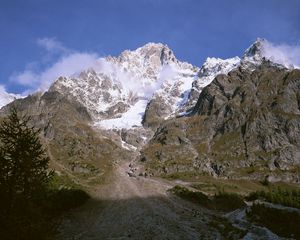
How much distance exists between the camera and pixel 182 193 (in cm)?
10294

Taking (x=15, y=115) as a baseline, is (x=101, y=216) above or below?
below

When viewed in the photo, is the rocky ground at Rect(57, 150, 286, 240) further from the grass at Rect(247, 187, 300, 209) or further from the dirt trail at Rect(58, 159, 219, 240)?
the grass at Rect(247, 187, 300, 209)

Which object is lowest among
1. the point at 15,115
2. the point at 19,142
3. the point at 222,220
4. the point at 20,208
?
the point at 222,220

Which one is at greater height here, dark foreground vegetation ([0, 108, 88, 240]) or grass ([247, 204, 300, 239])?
dark foreground vegetation ([0, 108, 88, 240])

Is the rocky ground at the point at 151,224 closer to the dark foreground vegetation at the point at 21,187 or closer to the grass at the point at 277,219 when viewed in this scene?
the grass at the point at 277,219

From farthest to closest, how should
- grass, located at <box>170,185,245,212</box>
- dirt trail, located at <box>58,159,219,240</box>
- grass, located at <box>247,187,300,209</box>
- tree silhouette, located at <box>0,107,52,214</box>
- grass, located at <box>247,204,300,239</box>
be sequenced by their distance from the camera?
grass, located at <box>247,187,300,209</box>, grass, located at <box>170,185,245,212</box>, grass, located at <box>247,204,300,239</box>, dirt trail, located at <box>58,159,219,240</box>, tree silhouette, located at <box>0,107,52,214</box>

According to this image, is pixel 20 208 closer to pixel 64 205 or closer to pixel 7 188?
pixel 7 188

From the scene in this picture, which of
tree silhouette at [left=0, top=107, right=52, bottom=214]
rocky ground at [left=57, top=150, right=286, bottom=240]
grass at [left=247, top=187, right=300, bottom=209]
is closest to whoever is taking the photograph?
tree silhouette at [left=0, top=107, right=52, bottom=214]

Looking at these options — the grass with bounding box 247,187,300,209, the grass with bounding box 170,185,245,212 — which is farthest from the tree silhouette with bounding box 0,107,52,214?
the grass with bounding box 247,187,300,209

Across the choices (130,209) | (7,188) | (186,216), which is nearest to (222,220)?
(186,216)

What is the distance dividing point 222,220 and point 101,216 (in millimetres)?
18041

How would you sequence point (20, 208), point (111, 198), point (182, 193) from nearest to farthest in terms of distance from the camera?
point (20, 208)
point (111, 198)
point (182, 193)

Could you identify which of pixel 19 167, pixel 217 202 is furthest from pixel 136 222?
pixel 217 202

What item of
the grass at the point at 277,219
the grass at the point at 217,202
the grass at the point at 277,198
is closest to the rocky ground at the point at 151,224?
the grass at the point at 277,219
